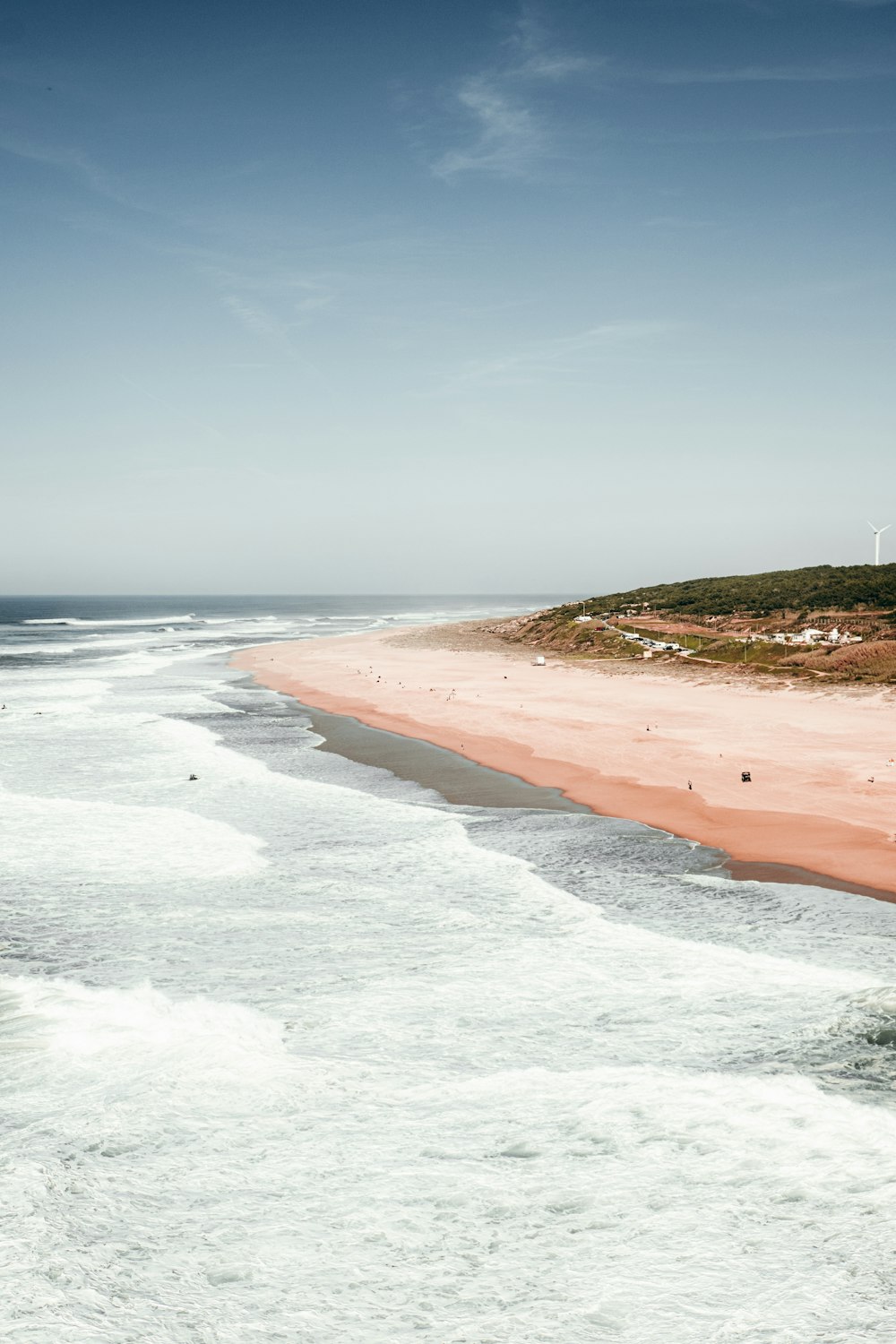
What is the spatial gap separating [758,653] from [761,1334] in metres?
41.9

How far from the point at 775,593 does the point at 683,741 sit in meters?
45.2

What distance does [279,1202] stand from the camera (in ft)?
22.3

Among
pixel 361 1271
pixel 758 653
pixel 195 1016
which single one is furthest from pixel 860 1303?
pixel 758 653

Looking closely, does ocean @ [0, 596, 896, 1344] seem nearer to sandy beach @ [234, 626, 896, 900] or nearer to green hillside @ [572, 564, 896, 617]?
sandy beach @ [234, 626, 896, 900]

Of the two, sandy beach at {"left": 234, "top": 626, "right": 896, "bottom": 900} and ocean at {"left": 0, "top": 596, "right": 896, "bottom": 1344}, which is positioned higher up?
sandy beach at {"left": 234, "top": 626, "right": 896, "bottom": 900}

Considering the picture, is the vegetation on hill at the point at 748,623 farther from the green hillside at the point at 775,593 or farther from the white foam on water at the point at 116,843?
the white foam on water at the point at 116,843

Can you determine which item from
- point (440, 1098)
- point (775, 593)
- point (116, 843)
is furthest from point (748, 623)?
point (440, 1098)

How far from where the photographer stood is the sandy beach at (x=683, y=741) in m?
16.4

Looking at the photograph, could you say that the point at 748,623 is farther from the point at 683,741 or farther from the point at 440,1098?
the point at 440,1098

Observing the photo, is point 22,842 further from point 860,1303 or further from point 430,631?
point 430,631

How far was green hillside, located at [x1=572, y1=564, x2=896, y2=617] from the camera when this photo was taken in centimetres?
5756

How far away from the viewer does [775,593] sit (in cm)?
6581

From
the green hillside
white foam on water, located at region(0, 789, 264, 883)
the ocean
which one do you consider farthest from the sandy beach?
the green hillside

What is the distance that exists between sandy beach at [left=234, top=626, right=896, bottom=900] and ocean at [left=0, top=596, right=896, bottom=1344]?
2.43 metres
